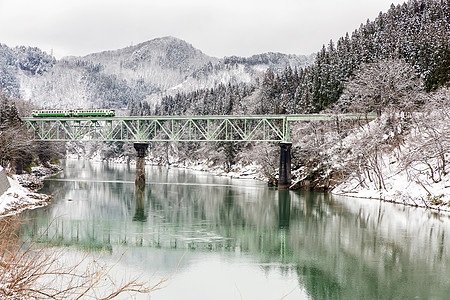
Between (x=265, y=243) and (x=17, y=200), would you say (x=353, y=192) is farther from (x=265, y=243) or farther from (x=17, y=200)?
(x=17, y=200)

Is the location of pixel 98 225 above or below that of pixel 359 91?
below

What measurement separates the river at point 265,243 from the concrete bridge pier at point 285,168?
12.9 metres

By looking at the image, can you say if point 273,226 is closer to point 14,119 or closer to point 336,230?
point 336,230

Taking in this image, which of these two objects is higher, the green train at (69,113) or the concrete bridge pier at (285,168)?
the green train at (69,113)

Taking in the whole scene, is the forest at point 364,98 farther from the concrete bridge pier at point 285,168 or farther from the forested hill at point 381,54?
the concrete bridge pier at point 285,168

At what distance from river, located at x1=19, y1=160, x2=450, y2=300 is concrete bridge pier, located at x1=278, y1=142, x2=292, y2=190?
12.9 m

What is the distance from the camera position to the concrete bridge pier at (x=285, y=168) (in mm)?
56438

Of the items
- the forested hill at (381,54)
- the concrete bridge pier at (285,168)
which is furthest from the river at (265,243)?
the forested hill at (381,54)

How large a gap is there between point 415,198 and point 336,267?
22.3 m

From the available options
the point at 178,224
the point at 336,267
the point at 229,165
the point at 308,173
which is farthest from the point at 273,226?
the point at 229,165

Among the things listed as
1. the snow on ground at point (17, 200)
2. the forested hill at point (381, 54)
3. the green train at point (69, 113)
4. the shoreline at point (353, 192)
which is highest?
the forested hill at point (381, 54)

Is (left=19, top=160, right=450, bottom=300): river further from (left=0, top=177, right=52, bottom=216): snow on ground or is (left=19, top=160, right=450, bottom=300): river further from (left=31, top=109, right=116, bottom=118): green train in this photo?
(left=31, top=109, right=116, bottom=118): green train

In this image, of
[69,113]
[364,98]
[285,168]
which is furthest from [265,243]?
[69,113]

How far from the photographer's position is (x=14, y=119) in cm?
6022
